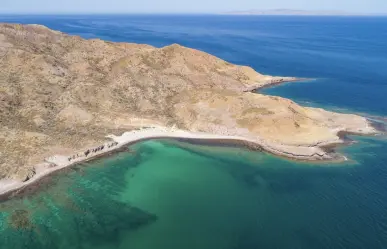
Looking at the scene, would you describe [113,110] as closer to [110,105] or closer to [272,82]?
[110,105]

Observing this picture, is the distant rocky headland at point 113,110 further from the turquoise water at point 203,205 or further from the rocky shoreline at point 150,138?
the turquoise water at point 203,205

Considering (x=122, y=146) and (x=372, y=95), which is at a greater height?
(x=372, y=95)

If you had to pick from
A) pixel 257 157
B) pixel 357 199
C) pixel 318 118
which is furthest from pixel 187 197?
pixel 318 118

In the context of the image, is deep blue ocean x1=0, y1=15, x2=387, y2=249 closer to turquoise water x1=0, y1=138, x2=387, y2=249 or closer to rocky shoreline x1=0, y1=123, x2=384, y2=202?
turquoise water x1=0, y1=138, x2=387, y2=249

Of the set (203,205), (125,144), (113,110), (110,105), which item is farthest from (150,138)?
(203,205)

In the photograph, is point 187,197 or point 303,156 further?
point 303,156

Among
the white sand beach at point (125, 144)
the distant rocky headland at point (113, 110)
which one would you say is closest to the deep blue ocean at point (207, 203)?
the white sand beach at point (125, 144)

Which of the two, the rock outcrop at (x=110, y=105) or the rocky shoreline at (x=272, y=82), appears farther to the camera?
the rocky shoreline at (x=272, y=82)

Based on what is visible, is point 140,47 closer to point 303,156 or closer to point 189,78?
point 189,78
